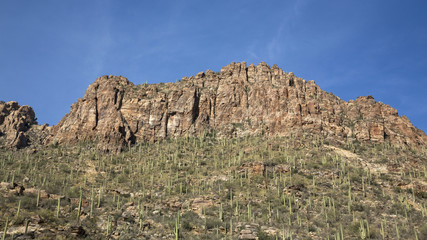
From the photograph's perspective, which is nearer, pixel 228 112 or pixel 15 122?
pixel 228 112

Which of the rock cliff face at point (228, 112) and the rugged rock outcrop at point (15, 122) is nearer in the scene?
the rock cliff face at point (228, 112)

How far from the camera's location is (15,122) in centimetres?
7725

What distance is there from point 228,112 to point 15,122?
1807 inches

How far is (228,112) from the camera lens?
7212 centimetres

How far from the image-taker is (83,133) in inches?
2530

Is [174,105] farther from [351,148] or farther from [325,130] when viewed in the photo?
[351,148]

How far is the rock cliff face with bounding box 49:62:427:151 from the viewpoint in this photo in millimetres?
61103

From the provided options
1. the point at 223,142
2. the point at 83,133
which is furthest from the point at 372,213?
the point at 83,133

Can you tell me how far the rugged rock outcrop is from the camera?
2707 inches

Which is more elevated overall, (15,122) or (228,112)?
(228,112)

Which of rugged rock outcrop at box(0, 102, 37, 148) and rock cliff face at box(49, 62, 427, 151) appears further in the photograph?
rugged rock outcrop at box(0, 102, 37, 148)

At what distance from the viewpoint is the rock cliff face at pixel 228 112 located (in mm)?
61103

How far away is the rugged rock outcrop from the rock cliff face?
23.0 feet

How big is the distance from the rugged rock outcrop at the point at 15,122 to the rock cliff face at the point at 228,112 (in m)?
7.00
